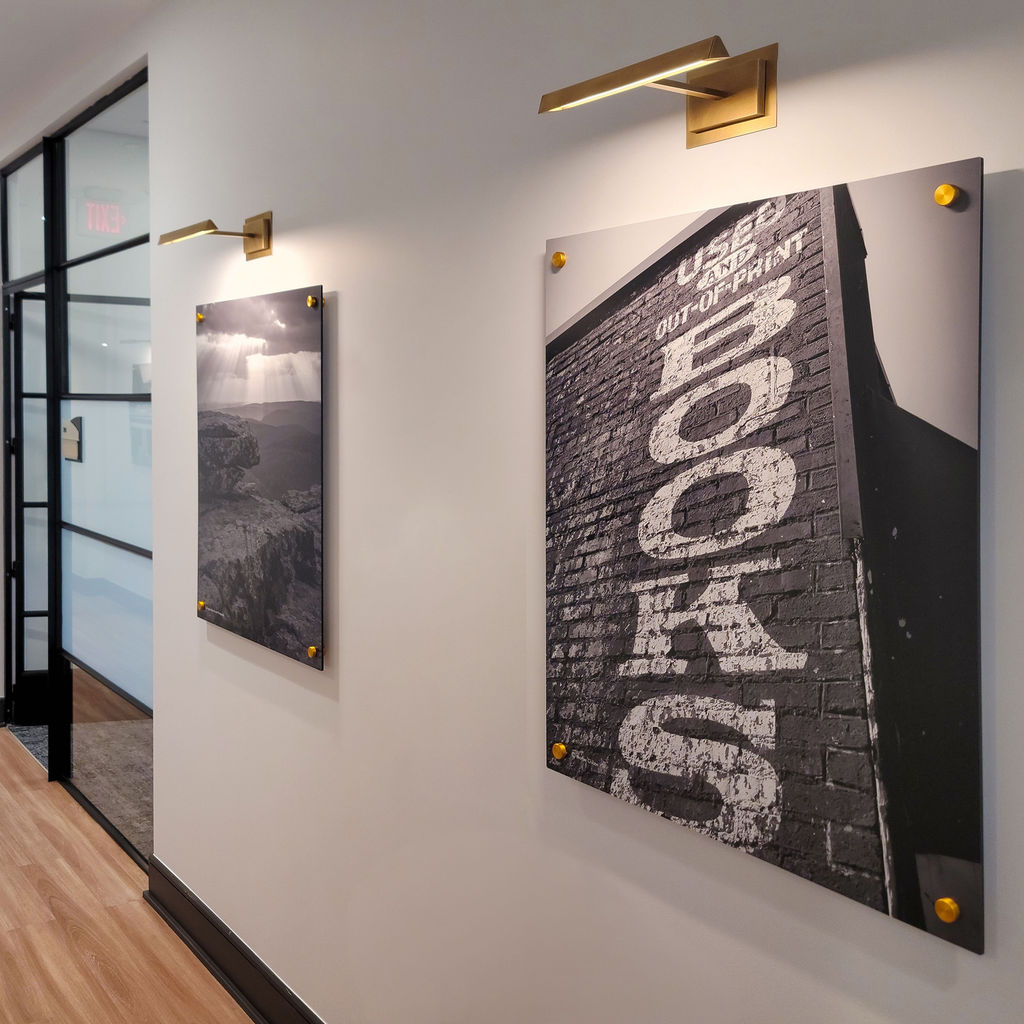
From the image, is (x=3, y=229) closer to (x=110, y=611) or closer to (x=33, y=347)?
(x=33, y=347)

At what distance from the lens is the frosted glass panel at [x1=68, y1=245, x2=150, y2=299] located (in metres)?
3.25

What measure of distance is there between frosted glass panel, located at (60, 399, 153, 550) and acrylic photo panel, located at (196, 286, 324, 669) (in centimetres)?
68

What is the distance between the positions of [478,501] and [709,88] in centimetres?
76

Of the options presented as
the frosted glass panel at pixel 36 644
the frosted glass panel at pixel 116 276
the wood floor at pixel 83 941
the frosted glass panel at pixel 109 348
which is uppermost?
the frosted glass panel at pixel 116 276

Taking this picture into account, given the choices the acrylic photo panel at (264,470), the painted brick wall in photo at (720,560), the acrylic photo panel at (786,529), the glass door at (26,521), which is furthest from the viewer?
the glass door at (26,521)

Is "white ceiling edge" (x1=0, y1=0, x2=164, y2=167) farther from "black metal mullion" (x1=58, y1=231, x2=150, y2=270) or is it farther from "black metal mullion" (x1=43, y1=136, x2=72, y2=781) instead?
"black metal mullion" (x1=58, y1=231, x2=150, y2=270)

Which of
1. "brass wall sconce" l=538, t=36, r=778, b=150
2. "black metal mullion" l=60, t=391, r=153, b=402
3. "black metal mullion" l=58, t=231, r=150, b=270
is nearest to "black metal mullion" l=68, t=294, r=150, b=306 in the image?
"black metal mullion" l=58, t=231, r=150, b=270

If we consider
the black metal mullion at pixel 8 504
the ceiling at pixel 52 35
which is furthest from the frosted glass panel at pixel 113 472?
the ceiling at pixel 52 35

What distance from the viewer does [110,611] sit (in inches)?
142

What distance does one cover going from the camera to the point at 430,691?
1.89 m

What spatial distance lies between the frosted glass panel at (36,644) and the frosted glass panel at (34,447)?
1.92 feet

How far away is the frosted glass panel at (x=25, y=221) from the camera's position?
13.5ft

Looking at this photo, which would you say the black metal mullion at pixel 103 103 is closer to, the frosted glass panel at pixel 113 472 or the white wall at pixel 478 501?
the white wall at pixel 478 501

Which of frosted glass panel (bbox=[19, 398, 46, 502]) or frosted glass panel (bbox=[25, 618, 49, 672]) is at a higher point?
frosted glass panel (bbox=[19, 398, 46, 502])
